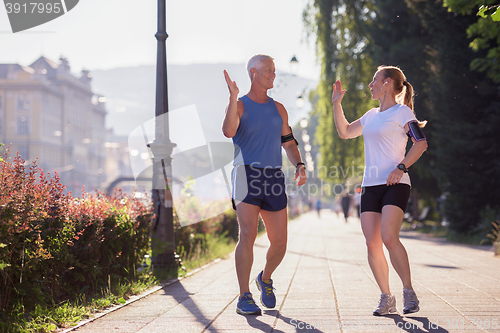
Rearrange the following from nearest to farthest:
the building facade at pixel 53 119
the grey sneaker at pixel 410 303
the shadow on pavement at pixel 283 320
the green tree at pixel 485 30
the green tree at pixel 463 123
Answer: the shadow on pavement at pixel 283 320 < the grey sneaker at pixel 410 303 < the green tree at pixel 485 30 < the green tree at pixel 463 123 < the building facade at pixel 53 119

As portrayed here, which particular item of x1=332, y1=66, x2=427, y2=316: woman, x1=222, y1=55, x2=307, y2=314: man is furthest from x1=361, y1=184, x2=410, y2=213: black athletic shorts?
x1=222, y1=55, x2=307, y2=314: man

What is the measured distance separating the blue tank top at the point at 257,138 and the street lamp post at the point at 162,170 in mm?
3643

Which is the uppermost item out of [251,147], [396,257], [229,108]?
[229,108]

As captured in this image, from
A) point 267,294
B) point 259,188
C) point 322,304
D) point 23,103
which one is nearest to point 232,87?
point 259,188

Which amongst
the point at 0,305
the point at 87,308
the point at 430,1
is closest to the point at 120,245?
the point at 87,308

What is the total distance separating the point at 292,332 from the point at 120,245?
10.0ft

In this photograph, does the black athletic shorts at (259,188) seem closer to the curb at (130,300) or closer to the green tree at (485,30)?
the curb at (130,300)

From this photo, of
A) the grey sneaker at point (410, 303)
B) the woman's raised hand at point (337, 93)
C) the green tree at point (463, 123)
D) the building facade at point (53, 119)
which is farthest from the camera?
the building facade at point (53, 119)

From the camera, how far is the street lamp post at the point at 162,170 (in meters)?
8.34

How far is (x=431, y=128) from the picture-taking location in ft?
66.3

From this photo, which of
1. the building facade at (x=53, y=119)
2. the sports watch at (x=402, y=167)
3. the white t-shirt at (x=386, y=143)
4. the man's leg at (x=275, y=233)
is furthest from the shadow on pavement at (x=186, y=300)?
Result: the building facade at (x=53, y=119)

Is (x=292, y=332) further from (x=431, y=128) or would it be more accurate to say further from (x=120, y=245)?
(x=431, y=128)

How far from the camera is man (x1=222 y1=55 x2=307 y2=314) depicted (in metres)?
4.87

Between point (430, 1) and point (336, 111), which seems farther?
point (430, 1)
